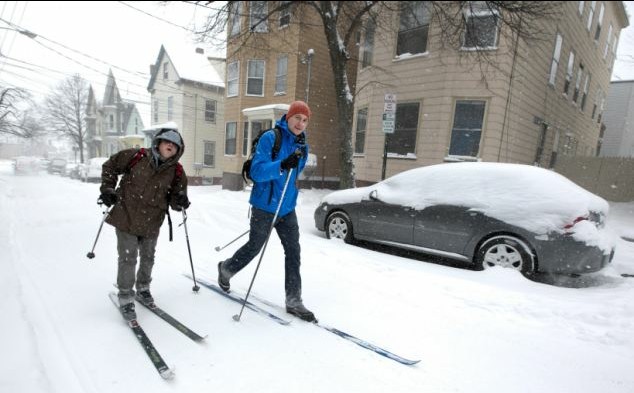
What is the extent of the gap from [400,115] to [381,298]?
10.1 metres

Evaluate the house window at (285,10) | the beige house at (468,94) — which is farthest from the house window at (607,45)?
the house window at (285,10)

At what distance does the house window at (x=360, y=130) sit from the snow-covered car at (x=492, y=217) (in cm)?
Answer: 826

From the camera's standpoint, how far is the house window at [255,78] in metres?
18.0

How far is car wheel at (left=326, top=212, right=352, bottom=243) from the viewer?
604 centimetres

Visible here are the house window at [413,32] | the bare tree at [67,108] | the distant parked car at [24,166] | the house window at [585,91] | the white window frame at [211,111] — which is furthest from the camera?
the bare tree at [67,108]

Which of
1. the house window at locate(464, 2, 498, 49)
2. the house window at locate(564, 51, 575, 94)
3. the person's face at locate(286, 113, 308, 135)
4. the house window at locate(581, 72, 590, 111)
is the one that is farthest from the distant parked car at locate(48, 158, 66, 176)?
the house window at locate(581, 72, 590, 111)

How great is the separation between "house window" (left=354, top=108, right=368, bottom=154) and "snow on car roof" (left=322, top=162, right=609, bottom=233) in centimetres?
833

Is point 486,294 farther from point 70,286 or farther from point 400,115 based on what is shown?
point 400,115

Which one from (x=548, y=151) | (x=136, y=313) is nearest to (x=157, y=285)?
(x=136, y=313)

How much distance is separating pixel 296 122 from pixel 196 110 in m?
23.4

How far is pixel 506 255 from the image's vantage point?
A: 4.54 m

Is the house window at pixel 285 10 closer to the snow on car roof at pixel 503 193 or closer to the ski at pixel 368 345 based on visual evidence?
the snow on car roof at pixel 503 193

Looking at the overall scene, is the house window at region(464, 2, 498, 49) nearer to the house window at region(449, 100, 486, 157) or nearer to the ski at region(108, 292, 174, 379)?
the house window at region(449, 100, 486, 157)

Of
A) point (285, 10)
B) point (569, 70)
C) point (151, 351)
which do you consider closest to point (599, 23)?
point (569, 70)
